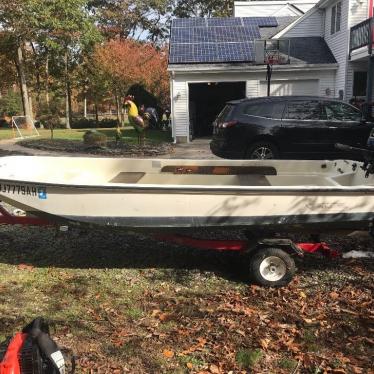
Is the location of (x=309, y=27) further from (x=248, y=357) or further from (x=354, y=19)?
(x=248, y=357)

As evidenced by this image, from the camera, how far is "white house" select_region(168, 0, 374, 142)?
19.6 meters

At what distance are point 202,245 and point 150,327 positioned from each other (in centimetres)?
133

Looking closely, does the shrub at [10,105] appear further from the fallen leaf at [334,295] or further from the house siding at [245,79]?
the fallen leaf at [334,295]

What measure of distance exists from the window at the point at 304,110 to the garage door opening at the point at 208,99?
43.2 ft

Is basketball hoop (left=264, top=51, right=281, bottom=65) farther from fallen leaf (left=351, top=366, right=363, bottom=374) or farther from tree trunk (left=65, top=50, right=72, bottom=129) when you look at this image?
tree trunk (left=65, top=50, right=72, bottom=129)

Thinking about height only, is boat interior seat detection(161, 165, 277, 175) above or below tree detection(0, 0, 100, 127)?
below

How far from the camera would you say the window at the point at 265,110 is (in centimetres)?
1116

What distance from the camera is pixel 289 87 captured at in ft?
67.3

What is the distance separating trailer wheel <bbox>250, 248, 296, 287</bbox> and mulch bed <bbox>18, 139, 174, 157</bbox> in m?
11.4

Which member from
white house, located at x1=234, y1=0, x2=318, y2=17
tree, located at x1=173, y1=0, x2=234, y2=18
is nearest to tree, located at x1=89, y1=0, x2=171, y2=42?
tree, located at x1=173, y1=0, x2=234, y2=18

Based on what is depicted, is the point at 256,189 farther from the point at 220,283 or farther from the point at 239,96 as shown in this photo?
the point at 239,96

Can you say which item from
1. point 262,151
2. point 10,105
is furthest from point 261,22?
point 10,105

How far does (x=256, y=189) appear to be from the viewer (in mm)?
4918

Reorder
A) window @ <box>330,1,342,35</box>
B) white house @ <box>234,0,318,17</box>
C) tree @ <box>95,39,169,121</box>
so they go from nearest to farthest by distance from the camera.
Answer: window @ <box>330,1,342,35</box> < white house @ <box>234,0,318,17</box> < tree @ <box>95,39,169,121</box>
